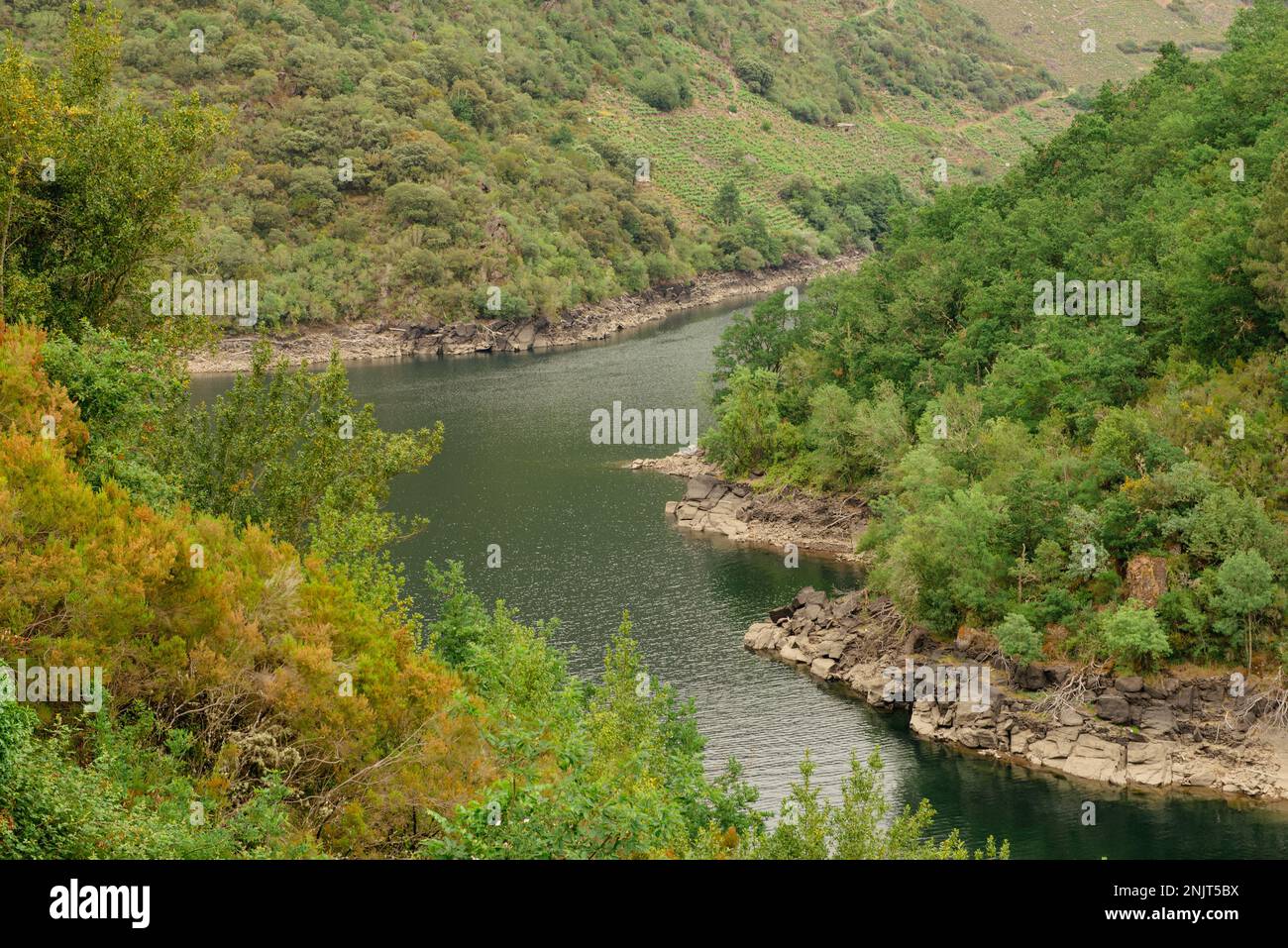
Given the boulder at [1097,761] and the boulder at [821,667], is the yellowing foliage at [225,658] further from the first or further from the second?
the boulder at [821,667]

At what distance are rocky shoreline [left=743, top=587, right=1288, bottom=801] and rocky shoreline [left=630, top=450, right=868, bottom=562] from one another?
16707mm

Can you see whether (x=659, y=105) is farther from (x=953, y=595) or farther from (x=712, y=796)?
(x=712, y=796)

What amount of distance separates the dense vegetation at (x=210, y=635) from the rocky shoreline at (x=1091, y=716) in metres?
15.1

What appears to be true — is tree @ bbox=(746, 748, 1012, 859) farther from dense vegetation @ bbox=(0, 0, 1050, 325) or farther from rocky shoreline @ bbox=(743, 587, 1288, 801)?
dense vegetation @ bbox=(0, 0, 1050, 325)

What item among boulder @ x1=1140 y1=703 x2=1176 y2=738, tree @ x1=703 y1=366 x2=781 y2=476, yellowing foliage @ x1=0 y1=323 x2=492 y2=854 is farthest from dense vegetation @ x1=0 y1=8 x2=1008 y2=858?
tree @ x1=703 y1=366 x2=781 y2=476

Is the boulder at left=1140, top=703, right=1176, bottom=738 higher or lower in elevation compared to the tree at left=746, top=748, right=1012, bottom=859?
lower

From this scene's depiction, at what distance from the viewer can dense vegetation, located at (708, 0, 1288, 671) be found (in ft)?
157

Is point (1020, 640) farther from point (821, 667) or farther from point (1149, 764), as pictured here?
point (821, 667)

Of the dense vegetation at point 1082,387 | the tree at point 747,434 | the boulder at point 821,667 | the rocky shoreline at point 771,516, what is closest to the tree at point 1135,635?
the dense vegetation at point 1082,387

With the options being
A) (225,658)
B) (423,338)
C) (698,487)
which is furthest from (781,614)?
(423,338)

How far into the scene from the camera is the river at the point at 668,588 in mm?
41531

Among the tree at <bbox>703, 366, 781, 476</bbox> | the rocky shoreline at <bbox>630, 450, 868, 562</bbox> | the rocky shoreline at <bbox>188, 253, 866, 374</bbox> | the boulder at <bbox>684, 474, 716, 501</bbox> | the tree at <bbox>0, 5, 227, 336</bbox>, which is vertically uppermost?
the rocky shoreline at <bbox>188, 253, 866, 374</bbox>

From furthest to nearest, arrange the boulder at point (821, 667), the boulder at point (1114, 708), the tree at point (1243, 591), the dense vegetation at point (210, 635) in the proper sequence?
A: 1. the boulder at point (821, 667)
2. the boulder at point (1114, 708)
3. the tree at point (1243, 591)
4. the dense vegetation at point (210, 635)
